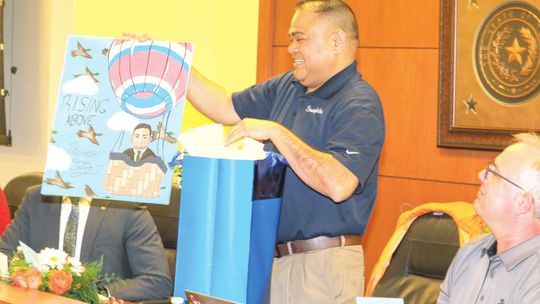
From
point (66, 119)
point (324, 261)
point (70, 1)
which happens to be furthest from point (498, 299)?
point (70, 1)

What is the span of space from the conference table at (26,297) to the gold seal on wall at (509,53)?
227 centimetres


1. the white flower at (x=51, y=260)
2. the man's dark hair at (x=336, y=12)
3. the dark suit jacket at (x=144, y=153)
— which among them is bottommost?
the white flower at (x=51, y=260)

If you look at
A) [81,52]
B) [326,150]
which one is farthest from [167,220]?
[81,52]

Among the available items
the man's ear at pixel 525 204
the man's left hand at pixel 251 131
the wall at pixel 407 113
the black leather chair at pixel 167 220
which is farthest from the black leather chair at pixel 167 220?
the man's ear at pixel 525 204

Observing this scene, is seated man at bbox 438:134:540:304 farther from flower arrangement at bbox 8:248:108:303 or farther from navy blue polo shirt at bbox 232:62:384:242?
flower arrangement at bbox 8:248:108:303

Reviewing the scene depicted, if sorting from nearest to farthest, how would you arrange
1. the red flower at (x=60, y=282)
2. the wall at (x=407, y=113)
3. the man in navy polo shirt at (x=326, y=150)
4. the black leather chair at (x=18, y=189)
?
the red flower at (x=60, y=282) < the man in navy polo shirt at (x=326, y=150) < the wall at (x=407, y=113) < the black leather chair at (x=18, y=189)

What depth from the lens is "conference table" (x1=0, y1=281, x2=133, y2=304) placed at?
2.37 m

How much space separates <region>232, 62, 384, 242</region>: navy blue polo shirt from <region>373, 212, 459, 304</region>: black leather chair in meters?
0.60

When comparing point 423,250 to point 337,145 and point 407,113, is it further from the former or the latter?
point 407,113

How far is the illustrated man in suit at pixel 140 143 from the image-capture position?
7.53ft

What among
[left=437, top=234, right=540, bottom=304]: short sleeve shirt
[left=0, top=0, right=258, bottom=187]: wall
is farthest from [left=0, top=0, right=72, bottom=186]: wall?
[left=437, top=234, right=540, bottom=304]: short sleeve shirt

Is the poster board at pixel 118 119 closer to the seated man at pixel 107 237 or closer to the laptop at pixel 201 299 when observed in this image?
the laptop at pixel 201 299

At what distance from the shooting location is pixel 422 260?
3295mm

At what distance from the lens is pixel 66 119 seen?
7.82 ft
